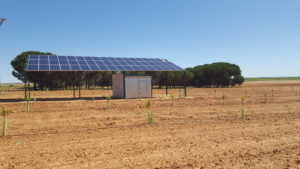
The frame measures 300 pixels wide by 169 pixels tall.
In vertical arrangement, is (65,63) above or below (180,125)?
above

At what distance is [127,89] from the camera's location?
24.0 metres

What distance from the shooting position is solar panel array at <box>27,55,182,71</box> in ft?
71.3

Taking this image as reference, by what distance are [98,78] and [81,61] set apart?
36714 mm

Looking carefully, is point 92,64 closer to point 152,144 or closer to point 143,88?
point 143,88

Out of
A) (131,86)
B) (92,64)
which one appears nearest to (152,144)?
(131,86)

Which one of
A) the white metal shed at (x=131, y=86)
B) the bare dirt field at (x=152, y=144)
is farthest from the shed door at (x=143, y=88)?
the bare dirt field at (x=152, y=144)

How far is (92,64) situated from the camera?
79.5 feet

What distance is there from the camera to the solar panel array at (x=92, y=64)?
2172cm

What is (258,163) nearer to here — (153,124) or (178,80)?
(153,124)

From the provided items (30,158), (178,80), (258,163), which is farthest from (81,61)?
(178,80)

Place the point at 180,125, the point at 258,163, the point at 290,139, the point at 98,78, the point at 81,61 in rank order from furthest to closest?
the point at 98,78, the point at 81,61, the point at 180,125, the point at 290,139, the point at 258,163

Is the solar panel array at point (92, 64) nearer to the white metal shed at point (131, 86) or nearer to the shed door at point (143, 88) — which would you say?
the white metal shed at point (131, 86)

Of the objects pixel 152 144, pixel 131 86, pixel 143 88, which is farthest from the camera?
pixel 143 88

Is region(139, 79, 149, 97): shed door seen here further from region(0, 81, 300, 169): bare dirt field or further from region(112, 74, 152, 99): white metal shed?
region(0, 81, 300, 169): bare dirt field
